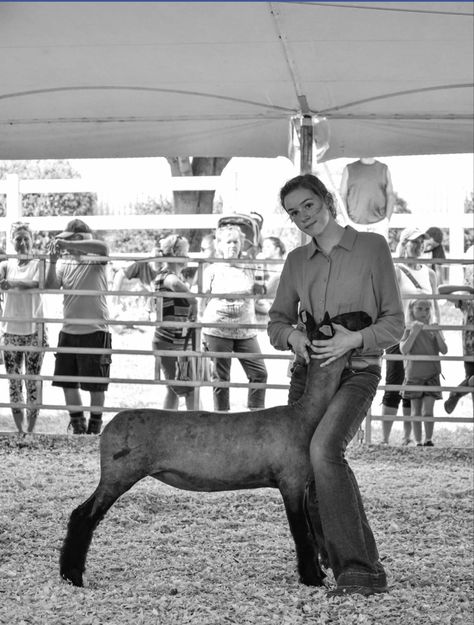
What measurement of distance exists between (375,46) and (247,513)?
8.63 feet

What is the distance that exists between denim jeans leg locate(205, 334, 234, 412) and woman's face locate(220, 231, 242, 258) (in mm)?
782

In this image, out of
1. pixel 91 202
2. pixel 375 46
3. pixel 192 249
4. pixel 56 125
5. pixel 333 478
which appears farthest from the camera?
pixel 91 202

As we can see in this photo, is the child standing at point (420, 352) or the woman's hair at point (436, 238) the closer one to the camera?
the child standing at point (420, 352)

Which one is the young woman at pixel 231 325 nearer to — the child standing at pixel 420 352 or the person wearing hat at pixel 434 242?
the child standing at pixel 420 352

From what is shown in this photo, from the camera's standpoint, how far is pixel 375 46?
4719 millimetres

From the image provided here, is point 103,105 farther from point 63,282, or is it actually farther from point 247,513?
point 247,513

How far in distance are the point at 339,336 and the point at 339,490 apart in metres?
0.57

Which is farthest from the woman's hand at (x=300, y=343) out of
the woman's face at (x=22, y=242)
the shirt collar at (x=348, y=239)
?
the woman's face at (x=22, y=242)

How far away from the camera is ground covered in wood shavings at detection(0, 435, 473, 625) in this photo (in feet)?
10.0

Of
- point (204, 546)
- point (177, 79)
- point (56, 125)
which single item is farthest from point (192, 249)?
point (204, 546)

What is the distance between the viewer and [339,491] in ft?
10.7

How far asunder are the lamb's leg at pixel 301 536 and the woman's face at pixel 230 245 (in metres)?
4.73

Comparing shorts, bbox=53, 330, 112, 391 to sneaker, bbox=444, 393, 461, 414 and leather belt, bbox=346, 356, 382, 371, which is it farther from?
leather belt, bbox=346, 356, 382, 371

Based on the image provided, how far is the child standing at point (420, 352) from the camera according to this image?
24.6 ft
